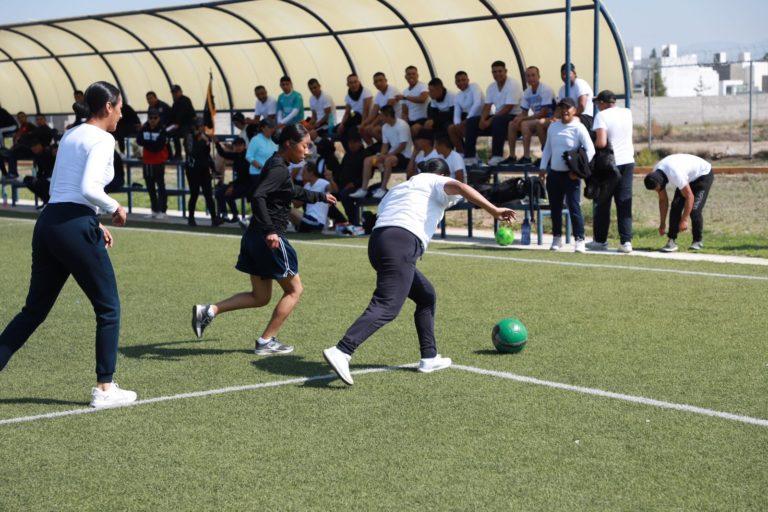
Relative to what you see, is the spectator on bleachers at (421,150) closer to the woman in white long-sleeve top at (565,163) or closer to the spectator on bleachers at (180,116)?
the woman in white long-sleeve top at (565,163)

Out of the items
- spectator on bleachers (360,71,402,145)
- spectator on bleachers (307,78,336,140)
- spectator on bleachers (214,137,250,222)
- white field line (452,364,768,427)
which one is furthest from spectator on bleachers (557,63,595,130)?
white field line (452,364,768,427)

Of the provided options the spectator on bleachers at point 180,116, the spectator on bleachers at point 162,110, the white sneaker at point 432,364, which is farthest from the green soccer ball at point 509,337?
the spectator on bleachers at point 162,110

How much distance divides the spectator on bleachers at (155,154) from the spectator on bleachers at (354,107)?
3.82 meters

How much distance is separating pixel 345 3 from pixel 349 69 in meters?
1.70

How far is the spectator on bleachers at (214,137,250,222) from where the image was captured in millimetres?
19328

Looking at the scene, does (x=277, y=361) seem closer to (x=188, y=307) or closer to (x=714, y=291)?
(x=188, y=307)

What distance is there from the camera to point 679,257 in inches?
551

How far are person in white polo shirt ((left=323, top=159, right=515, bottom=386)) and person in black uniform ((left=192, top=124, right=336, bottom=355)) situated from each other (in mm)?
850

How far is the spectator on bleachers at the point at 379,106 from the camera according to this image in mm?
18438

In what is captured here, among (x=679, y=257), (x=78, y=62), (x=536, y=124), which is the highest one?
(x=78, y=62)

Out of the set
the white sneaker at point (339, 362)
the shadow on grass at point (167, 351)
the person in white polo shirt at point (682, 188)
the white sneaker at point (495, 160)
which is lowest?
the shadow on grass at point (167, 351)

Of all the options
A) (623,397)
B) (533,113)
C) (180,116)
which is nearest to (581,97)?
(533,113)

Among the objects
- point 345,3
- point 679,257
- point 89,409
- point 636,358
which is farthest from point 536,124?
point 89,409

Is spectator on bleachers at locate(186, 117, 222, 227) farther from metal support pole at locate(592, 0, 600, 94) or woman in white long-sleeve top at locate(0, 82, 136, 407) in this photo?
woman in white long-sleeve top at locate(0, 82, 136, 407)
